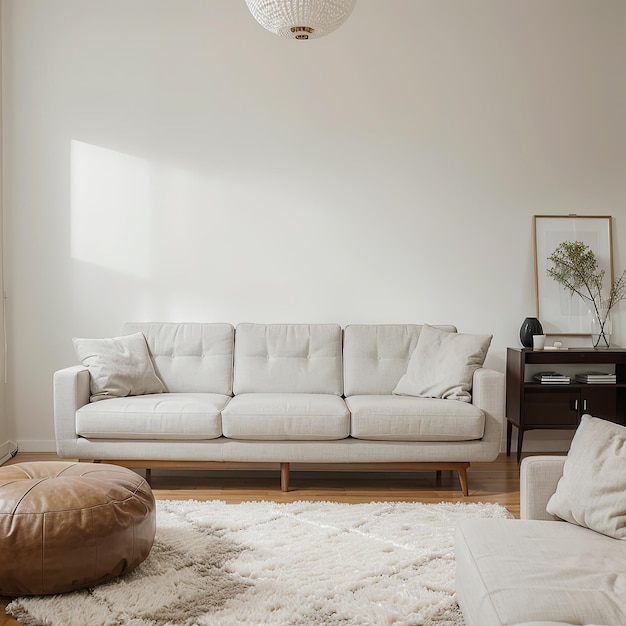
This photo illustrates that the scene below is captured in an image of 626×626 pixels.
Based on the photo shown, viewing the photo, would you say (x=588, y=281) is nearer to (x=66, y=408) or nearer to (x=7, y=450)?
(x=66, y=408)

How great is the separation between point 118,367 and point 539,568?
2900 millimetres

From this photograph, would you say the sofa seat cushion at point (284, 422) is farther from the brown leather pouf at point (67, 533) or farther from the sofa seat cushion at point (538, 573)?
the sofa seat cushion at point (538, 573)

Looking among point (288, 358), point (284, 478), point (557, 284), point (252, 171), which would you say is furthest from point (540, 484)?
point (252, 171)

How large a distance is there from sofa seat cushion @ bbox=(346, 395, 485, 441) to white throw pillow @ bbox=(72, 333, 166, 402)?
1.34 metres

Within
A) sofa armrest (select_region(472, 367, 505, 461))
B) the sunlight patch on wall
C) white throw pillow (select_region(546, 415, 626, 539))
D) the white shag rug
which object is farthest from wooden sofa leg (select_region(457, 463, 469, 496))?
the sunlight patch on wall

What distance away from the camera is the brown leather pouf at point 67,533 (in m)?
2.29

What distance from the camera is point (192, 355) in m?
4.40

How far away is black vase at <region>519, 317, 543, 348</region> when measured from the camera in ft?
15.1

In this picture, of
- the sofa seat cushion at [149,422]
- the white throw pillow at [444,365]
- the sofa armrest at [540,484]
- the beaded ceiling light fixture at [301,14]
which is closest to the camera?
the sofa armrest at [540,484]

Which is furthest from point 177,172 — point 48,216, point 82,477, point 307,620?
point 307,620

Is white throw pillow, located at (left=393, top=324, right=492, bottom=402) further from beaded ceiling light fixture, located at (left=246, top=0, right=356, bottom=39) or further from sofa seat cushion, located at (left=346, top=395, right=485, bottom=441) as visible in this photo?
beaded ceiling light fixture, located at (left=246, top=0, right=356, bottom=39)

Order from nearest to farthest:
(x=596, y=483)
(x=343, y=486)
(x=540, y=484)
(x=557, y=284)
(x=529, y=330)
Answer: (x=596, y=483), (x=540, y=484), (x=343, y=486), (x=529, y=330), (x=557, y=284)

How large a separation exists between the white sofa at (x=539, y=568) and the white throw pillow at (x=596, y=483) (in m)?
0.03

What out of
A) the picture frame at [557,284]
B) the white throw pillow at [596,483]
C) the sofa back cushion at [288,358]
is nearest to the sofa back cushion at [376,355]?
the sofa back cushion at [288,358]
